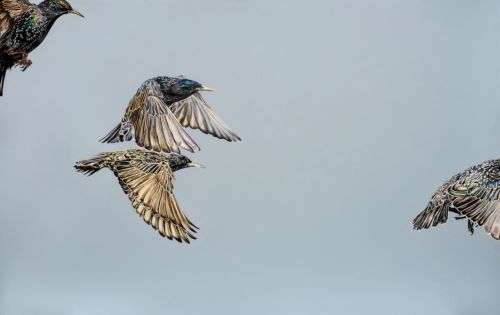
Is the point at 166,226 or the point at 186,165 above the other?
the point at 186,165

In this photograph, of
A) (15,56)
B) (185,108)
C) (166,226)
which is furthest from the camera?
(185,108)

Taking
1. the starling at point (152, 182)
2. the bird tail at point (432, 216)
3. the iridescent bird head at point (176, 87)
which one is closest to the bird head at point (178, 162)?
the starling at point (152, 182)

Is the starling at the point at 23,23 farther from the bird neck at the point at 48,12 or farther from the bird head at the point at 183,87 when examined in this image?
the bird head at the point at 183,87

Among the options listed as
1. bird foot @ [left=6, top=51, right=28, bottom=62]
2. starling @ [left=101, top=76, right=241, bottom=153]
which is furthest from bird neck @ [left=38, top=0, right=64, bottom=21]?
starling @ [left=101, top=76, right=241, bottom=153]

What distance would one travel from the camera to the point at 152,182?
3.11m

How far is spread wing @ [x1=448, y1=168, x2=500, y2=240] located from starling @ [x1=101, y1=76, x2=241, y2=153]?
77 cm

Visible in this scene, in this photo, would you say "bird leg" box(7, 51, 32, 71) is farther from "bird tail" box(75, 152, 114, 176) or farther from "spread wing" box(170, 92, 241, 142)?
"spread wing" box(170, 92, 241, 142)

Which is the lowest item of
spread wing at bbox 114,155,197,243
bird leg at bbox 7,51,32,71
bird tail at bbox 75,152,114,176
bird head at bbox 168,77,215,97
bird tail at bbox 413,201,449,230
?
spread wing at bbox 114,155,197,243

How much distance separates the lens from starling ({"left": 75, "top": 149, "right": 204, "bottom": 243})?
→ 304 centimetres

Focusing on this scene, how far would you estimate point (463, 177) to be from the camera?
339 cm

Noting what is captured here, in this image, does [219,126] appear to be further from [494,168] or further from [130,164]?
[494,168]

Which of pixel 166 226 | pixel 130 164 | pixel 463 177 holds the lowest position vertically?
pixel 166 226

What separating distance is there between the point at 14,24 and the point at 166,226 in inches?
31.9

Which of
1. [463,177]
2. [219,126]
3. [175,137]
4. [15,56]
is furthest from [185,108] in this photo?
[463,177]
